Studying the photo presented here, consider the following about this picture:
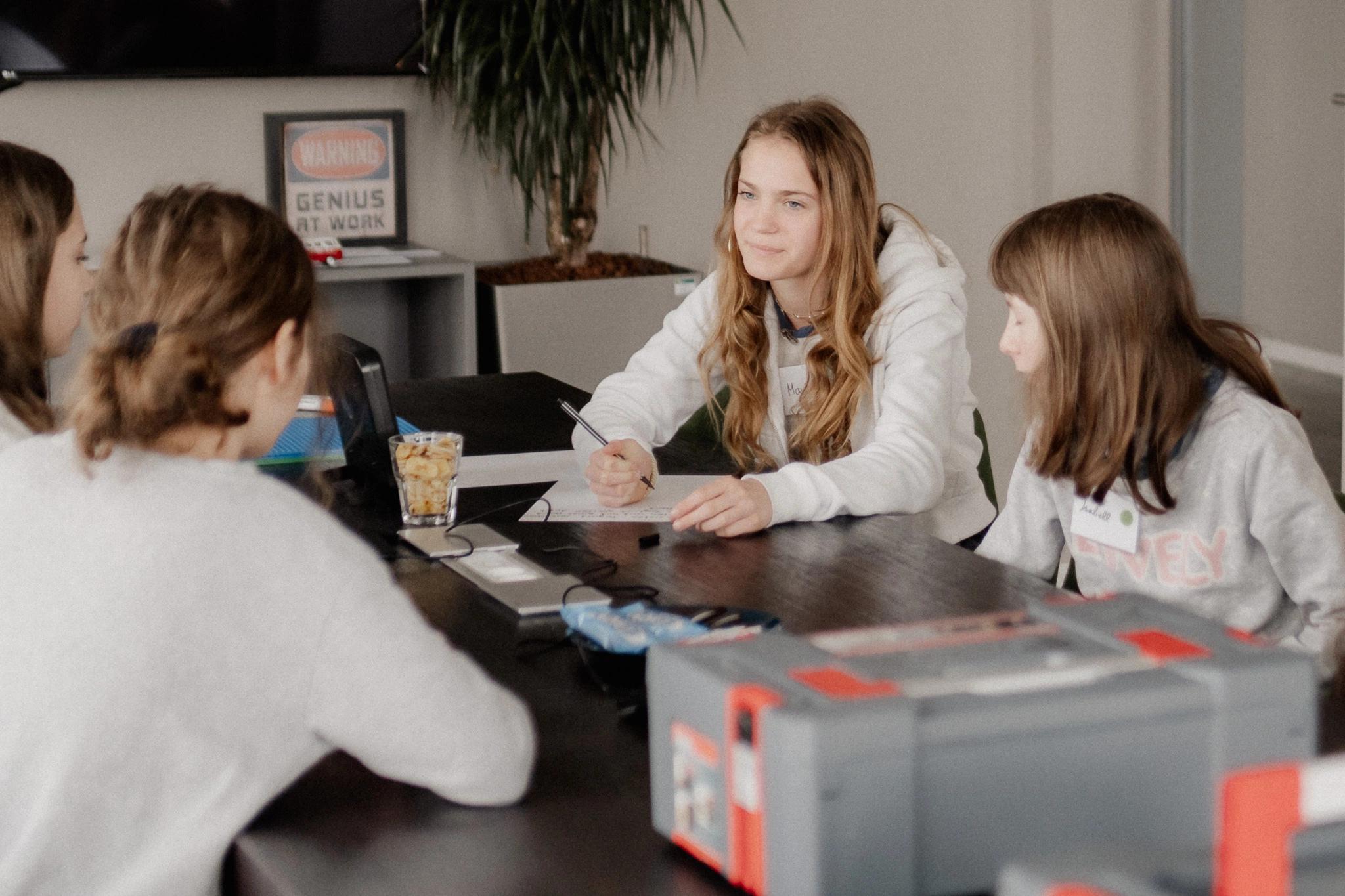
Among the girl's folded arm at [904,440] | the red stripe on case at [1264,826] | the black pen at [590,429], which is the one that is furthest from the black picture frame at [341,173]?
the red stripe on case at [1264,826]

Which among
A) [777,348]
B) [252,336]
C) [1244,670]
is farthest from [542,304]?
[1244,670]

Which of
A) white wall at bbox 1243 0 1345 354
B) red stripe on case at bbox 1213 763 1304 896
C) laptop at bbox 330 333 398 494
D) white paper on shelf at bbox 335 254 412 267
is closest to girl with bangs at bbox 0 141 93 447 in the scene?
laptop at bbox 330 333 398 494

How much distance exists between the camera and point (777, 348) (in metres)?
2.47

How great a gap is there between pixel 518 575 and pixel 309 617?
2.01ft

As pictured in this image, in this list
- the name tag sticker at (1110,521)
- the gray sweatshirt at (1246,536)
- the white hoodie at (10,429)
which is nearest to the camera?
the white hoodie at (10,429)

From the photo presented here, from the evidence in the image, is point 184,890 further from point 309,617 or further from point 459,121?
point 459,121

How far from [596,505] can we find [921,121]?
3159mm

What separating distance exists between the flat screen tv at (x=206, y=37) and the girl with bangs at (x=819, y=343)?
2.15 meters

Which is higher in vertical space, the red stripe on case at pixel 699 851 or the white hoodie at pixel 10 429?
the white hoodie at pixel 10 429

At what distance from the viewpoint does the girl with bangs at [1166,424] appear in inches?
70.0

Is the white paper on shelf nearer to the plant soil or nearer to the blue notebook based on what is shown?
the plant soil

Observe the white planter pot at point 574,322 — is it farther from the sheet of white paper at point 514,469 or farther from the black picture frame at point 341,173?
the sheet of white paper at point 514,469

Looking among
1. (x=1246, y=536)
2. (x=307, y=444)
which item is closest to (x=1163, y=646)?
(x=1246, y=536)

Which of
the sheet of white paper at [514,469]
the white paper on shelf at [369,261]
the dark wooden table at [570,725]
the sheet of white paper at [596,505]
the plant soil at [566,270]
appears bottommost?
the dark wooden table at [570,725]
